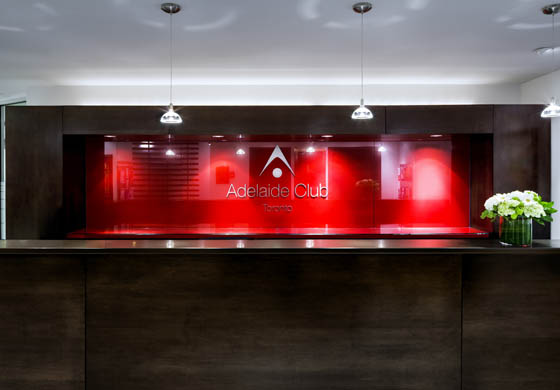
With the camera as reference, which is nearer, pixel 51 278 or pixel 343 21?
pixel 51 278

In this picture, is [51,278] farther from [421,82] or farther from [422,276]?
[421,82]

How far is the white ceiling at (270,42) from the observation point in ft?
11.2

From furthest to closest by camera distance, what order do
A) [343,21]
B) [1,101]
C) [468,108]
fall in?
[1,101]
[468,108]
[343,21]

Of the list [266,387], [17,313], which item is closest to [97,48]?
[17,313]

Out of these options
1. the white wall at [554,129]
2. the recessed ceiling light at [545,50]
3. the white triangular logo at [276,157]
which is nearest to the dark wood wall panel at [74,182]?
the white triangular logo at [276,157]

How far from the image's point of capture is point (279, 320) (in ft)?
8.57

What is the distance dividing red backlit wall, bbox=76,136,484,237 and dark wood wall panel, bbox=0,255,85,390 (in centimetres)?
309

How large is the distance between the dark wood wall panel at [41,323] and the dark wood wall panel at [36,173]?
9.39 ft

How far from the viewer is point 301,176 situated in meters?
5.86

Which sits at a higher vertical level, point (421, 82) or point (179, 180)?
point (421, 82)

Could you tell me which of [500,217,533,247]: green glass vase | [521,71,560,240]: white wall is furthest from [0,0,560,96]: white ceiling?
[500,217,533,247]: green glass vase

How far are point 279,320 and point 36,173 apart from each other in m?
4.21

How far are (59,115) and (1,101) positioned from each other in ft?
6.27

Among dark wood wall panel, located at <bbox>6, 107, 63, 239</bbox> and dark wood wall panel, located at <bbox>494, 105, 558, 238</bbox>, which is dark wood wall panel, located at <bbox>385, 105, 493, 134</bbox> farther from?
dark wood wall panel, located at <bbox>6, 107, 63, 239</bbox>
